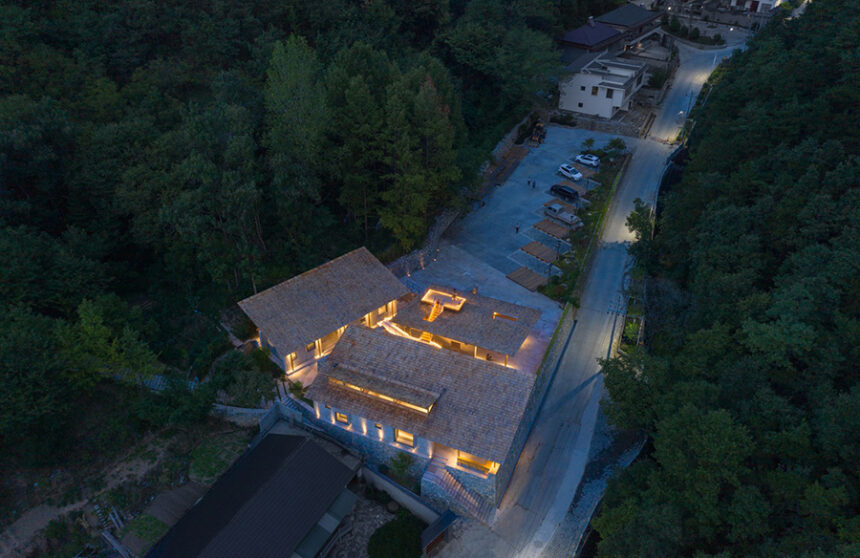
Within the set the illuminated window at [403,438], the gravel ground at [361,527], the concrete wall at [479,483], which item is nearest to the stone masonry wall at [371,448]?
the illuminated window at [403,438]

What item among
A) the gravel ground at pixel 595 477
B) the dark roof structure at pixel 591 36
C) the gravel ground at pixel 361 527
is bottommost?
the gravel ground at pixel 361 527

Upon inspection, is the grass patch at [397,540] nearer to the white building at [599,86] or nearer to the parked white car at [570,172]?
the parked white car at [570,172]

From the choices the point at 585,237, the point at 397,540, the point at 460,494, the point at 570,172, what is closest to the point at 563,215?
the point at 585,237

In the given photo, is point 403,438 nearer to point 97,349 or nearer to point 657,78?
point 97,349

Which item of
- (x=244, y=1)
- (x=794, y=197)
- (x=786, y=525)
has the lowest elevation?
(x=786, y=525)

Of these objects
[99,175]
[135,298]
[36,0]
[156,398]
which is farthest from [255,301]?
[36,0]

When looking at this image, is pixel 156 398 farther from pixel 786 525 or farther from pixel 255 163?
pixel 786 525

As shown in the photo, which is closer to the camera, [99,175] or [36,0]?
[99,175]

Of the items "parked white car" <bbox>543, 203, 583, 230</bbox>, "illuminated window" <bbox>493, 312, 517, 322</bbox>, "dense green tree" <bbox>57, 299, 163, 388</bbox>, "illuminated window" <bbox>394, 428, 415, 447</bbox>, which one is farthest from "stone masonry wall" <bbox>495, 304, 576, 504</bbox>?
"dense green tree" <bbox>57, 299, 163, 388</bbox>
